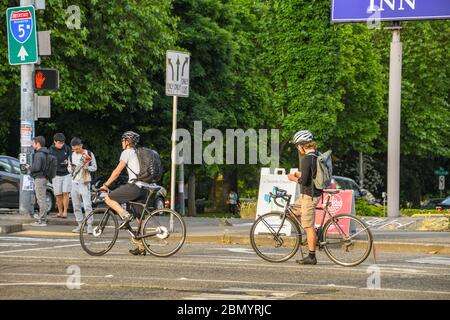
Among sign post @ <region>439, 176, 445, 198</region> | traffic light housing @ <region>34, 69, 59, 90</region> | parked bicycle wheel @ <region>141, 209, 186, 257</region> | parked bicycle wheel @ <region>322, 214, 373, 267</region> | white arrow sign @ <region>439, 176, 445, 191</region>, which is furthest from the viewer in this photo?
white arrow sign @ <region>439, 176, 445, 191</region>

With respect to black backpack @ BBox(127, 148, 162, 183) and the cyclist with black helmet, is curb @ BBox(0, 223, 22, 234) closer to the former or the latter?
the cyclist with black helmet

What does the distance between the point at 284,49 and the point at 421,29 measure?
9.09m

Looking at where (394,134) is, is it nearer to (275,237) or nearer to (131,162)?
(275,237)

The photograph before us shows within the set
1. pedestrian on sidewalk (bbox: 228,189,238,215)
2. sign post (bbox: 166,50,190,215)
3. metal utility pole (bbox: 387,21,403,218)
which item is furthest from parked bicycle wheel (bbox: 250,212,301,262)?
→ pedestrian on sidewalk (bbox: 228,189,238,215)

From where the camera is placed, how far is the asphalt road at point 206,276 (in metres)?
10.9

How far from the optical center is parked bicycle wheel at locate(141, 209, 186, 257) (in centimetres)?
1565

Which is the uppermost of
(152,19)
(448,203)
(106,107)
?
(152,19)

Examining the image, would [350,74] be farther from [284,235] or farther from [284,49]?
[284,235]

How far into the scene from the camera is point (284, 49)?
52.6m

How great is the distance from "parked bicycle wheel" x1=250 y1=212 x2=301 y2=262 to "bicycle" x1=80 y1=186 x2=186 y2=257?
1.14 m

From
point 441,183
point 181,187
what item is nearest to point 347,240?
point 181,187

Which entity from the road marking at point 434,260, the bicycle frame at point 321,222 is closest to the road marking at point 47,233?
the bicycle frame at point 321,222

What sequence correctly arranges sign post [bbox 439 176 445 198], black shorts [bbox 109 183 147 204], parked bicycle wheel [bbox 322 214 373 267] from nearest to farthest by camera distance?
parked bicycle wheel [bbox 322 214 373 267], black shorts [bbox 109 183 147 204], sign post [bbox 439 176 445 198]
